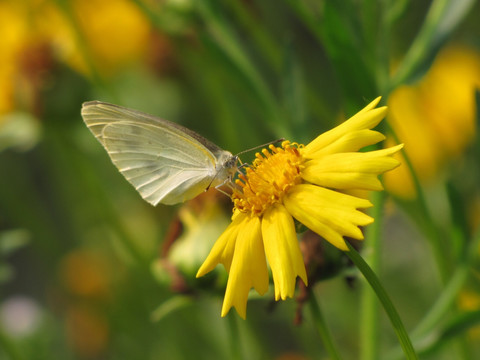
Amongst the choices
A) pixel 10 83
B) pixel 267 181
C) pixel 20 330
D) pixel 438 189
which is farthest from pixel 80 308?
pixel 267 181

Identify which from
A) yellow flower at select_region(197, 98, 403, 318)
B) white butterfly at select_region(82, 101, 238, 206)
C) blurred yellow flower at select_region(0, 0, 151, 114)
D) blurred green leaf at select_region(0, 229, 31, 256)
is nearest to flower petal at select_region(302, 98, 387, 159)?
yellow flower at select_region(197, 98, 403, 318)

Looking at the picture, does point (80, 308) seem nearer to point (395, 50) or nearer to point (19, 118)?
point (19, 118)

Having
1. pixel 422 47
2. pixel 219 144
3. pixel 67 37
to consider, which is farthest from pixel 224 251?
pixel 67 37

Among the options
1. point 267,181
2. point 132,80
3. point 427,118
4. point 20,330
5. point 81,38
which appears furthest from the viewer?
point 132,80

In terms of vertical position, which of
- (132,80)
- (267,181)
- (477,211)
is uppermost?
(267,181)

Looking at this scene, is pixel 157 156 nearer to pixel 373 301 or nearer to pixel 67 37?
pixel 373 301

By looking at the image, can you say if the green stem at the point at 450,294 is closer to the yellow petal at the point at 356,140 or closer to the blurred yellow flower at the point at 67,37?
the yellow petal at the point at 356,140

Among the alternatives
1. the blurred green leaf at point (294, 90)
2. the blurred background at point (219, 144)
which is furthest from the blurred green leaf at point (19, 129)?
the blurred green leaf at point (294, 90)
